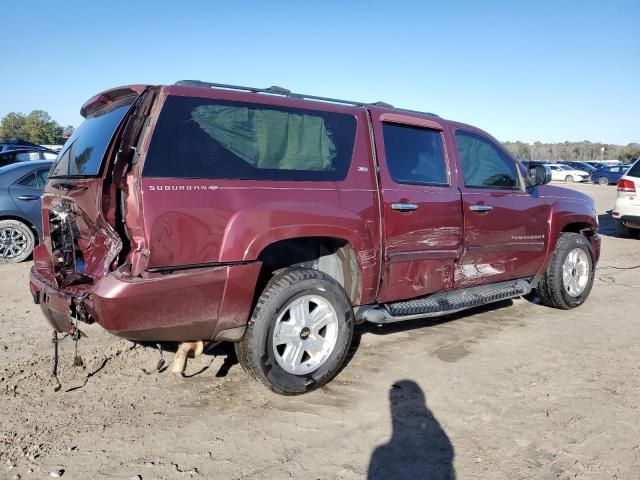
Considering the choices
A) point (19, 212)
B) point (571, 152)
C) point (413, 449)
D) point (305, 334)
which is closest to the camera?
point (413, 449)

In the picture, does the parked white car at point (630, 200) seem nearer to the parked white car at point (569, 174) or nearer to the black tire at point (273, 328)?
the black tire at point (273, 328)

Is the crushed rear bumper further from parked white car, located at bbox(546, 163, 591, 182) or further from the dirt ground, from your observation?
parked white car, located at bbox(546, 163, 591, 182)

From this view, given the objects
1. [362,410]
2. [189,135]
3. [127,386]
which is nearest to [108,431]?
[127,386]

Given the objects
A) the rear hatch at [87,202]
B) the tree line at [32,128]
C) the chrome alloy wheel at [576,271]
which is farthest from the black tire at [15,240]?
the tree line at [32,128]

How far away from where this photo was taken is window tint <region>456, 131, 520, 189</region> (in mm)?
4690

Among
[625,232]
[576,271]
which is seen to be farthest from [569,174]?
[576,271]

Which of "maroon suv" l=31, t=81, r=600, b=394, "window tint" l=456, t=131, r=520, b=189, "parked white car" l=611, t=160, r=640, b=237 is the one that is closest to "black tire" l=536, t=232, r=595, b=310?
"window tint" l=456, t=131, r=520, b=189

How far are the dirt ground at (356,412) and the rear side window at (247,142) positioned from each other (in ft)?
4.94

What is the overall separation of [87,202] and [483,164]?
348 centimetres

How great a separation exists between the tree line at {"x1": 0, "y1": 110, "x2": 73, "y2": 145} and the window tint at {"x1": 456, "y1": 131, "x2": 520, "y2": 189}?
199ft

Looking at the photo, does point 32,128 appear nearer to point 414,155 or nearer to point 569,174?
point 569,174

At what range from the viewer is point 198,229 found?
9.70 feet

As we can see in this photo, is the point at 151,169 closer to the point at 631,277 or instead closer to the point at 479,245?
the point at 479,245

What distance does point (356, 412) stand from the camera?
3266mm
